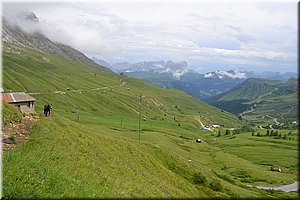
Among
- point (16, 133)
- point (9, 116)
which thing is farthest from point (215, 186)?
point (16, 133)

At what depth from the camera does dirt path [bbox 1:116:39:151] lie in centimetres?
2473

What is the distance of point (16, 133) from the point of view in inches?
1118

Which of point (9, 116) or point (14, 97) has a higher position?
point (14, 97)

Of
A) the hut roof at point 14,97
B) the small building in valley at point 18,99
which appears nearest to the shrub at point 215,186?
the small building in valley at point 18,99

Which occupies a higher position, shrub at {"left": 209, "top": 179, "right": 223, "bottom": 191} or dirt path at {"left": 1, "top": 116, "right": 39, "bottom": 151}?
dirt path at {"left": 1, "top": 116, "right": 39, "bottom": 151}

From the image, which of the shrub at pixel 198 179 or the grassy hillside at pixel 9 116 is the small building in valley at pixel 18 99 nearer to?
the grassy hillside at pixel 9 116

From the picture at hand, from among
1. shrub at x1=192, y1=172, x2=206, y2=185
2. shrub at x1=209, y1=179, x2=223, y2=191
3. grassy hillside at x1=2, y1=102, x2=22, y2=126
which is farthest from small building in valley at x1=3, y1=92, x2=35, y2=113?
shrub at x1=209, y1=179, x2=223, y2=191

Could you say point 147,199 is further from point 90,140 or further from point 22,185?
point 90,140

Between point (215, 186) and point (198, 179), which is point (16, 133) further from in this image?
point (215, 186)

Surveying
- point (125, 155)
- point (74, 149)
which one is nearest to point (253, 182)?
point (125, 155)

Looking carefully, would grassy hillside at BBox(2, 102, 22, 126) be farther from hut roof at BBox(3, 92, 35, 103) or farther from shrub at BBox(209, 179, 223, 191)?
shrub at BBox(209, 179, 223, 191)

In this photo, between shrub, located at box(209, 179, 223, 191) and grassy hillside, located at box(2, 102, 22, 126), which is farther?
shrub, located at box(209, 179, 223, 191)

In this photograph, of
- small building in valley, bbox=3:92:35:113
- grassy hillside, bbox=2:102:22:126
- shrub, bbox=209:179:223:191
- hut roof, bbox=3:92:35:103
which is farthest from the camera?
small building in valley, bbox=3:92:35:113

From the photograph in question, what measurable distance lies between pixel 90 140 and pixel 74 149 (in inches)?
320
